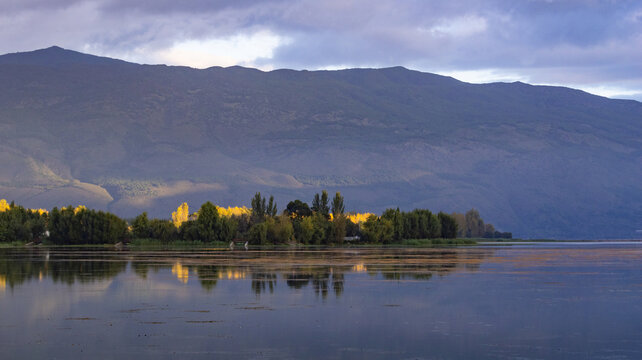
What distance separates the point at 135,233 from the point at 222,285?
225ft

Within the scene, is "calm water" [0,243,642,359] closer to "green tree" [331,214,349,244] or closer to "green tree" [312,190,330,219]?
"green tree" [331,214,349,244]

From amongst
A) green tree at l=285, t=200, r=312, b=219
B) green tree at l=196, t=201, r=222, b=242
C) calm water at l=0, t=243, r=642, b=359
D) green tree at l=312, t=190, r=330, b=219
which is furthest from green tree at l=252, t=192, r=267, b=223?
calm water at l=0, t=243, r=642, b=359

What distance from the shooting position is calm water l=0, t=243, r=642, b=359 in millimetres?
19438

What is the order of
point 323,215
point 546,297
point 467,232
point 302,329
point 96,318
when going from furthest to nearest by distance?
1. point 467,232
2. point 323,215
3. point 546,297
4. point 96,318
5. point 302,329

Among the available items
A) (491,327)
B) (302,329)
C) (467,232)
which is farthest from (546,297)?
(467,232)

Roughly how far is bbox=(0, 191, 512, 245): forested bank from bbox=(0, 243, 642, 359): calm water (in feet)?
185

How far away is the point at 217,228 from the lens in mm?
98938

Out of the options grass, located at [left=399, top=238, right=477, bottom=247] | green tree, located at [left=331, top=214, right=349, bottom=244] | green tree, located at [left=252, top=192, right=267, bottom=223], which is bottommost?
grass, located at [left=399, top=238, right=477, bottom=247]

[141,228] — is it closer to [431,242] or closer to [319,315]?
[431,242]

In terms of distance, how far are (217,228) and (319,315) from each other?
75.1 meters

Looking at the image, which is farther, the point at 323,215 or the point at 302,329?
the point at 323,215

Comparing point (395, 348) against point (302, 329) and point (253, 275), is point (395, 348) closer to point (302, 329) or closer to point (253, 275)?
point (302, 329)

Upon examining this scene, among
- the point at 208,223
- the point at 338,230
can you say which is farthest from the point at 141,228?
the point at 338,230

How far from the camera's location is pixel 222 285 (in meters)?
34.2
